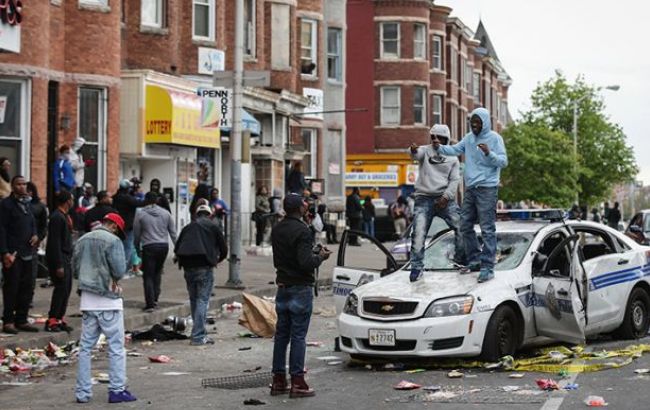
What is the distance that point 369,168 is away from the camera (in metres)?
59.4

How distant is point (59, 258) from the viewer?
1574cm

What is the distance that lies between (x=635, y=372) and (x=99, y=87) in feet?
56.7

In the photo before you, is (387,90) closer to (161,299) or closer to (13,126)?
(13,126)

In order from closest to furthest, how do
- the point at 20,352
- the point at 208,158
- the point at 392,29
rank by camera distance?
1. the point at 20,352
2. the point at 208,158
3. the point at 392,29

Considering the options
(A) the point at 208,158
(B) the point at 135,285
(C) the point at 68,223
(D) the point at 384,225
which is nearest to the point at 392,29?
(D) the point at 384,225

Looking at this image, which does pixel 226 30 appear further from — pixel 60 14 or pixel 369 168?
pixel 369 168

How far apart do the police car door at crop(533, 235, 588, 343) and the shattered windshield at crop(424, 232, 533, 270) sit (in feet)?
1.05

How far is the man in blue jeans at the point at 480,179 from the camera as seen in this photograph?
13.6 m

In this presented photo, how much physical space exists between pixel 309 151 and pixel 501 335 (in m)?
32.9

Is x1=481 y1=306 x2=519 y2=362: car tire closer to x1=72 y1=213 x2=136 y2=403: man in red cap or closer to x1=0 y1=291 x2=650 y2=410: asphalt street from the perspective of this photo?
x1=0 y1=291 x2=650 y2=410: asphalt street

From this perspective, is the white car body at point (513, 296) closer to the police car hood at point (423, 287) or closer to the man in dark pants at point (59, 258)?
the police car hood at point (423, 287)

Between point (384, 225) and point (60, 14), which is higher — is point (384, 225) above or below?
below

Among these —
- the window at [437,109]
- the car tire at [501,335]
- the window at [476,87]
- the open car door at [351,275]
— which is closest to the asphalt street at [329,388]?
the car tire at [501,335]


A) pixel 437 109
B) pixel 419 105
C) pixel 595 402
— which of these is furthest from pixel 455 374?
pixel 437 109
